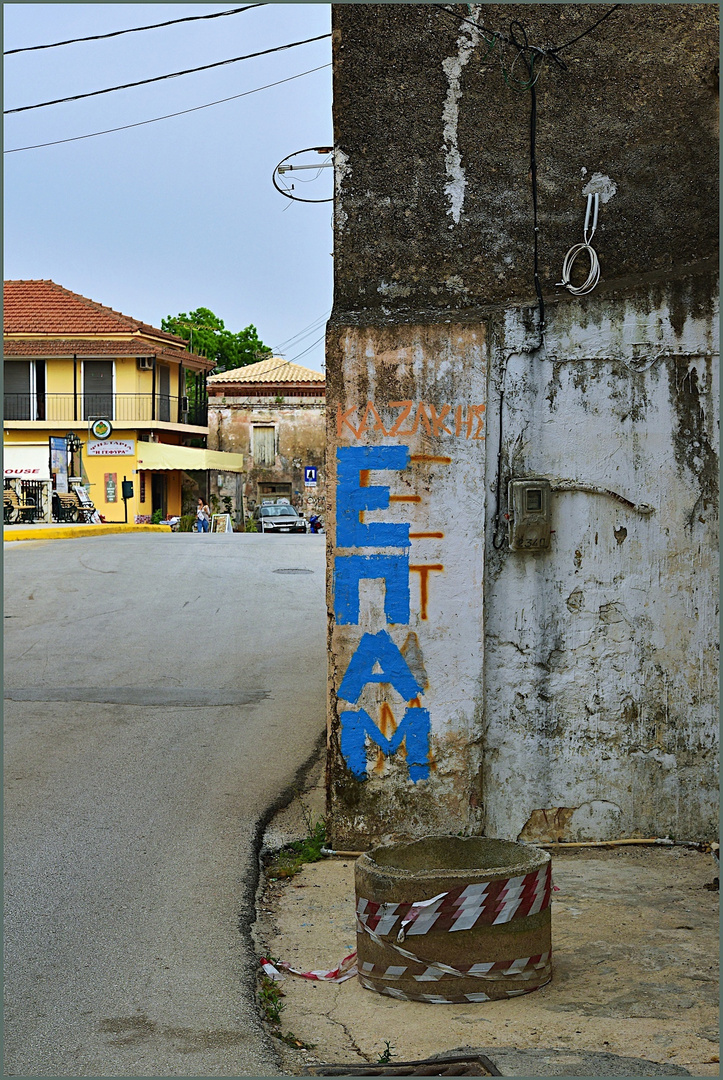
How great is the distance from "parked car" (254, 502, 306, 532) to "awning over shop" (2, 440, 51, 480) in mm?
8487

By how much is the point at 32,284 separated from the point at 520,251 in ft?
150

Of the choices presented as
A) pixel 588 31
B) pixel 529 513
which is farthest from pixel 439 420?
pixel 588 31

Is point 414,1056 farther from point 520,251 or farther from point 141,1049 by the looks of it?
point 520,251

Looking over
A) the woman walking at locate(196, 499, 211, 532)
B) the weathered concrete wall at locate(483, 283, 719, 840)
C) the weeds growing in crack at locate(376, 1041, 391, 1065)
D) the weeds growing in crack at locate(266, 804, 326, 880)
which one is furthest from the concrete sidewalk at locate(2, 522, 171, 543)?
the weeds growing in crack at locate(376, 1041, 391, 1065)

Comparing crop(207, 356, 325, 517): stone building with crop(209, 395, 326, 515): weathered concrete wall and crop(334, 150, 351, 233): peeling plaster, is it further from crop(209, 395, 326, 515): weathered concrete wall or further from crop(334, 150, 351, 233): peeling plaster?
crop(334, 150, 351, 233): peeling plaster

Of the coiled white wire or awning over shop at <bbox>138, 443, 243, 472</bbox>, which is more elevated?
awning over shop at <bbox>138, 443, 243, 472</bbox>

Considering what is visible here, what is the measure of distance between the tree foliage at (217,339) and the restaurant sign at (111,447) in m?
16.9

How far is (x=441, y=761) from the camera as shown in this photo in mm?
5980

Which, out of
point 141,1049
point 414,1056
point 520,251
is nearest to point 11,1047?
point 141,1049

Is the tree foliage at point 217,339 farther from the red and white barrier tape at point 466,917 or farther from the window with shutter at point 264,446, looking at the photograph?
the red and white barrier tape at point 466,917

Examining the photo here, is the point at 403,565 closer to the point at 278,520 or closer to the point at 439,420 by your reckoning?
the point at 439,420

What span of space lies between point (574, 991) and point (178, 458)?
41290 millimetres

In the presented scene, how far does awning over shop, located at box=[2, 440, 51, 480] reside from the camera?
1618 inches

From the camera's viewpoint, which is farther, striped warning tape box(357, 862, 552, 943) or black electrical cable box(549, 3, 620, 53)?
black electrical cable box(549, 3, 620, 53)
